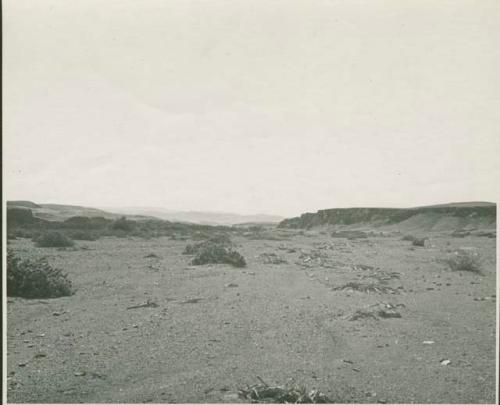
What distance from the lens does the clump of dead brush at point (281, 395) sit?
4012 millimetres

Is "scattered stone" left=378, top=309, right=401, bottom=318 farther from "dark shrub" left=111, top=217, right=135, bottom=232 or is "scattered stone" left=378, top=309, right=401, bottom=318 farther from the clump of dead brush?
"dark shrub" left=111, top=217, right=135, bottom=232

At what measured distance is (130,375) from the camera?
14.1 feet

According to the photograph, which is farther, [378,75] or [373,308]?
[378,75]

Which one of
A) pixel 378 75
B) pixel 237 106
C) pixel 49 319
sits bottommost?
pixel 49 319

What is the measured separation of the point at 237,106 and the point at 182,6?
1.67 m

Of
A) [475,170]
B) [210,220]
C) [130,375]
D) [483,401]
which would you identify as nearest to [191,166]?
[210,220]

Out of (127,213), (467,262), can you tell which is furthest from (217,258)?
(467,262)

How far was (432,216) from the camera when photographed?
28.1 feet

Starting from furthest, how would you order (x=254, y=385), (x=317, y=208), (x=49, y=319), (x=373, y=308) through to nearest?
(x=317, y=208), (x=373, y=308), (x=49, y=319), (x=254, y=385)

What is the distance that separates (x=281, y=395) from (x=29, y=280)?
3.92 m

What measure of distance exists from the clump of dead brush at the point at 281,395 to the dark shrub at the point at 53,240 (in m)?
4.59

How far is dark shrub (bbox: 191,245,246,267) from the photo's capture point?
315 inches

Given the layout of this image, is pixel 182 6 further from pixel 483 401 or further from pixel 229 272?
pixel 483 401

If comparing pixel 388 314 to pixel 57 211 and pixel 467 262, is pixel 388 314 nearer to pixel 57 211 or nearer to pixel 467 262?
pixel 467 262
